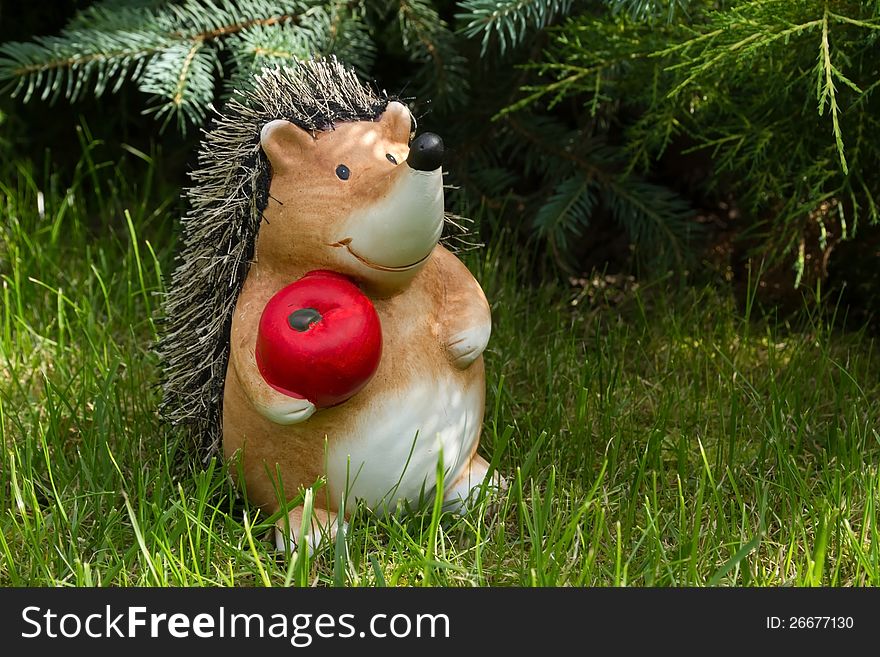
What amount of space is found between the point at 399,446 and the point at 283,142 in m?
0.48

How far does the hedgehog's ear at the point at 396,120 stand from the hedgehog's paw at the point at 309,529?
0.59 metres

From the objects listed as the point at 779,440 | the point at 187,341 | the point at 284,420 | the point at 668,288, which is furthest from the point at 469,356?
the point at 668,288

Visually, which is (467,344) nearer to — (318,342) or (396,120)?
(318,342)

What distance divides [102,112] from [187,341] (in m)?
1.69

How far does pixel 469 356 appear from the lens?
1586mm

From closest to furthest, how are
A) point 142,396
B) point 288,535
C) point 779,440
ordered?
point 288,535 → point 779,440 → point 142,396

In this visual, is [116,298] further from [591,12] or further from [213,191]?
[591,12]

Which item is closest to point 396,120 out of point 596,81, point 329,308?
point 329,308

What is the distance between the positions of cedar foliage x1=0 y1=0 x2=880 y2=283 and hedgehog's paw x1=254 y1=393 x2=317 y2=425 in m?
0.81

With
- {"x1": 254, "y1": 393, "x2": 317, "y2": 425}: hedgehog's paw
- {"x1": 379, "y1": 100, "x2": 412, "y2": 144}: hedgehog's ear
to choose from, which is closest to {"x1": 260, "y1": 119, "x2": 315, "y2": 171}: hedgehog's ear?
{"x1": 379, "y1": 100, "x2": 412, "y2": 144}: hedgehog's ear

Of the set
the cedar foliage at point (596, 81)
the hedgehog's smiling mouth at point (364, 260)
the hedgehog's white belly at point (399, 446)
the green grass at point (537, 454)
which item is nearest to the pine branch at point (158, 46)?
the cedar foliage at point (596, 81)

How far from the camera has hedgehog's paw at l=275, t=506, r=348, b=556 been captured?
1.53m

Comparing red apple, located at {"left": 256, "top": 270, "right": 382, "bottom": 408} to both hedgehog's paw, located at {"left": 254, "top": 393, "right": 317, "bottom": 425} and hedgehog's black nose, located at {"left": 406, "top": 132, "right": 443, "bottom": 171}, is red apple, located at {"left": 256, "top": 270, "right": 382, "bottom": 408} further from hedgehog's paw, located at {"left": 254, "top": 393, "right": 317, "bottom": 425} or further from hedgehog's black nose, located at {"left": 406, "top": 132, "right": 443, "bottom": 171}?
hedgehog's black nose, located at {"left": 406, "top": 132, "right": 443, "bottom": 171}
